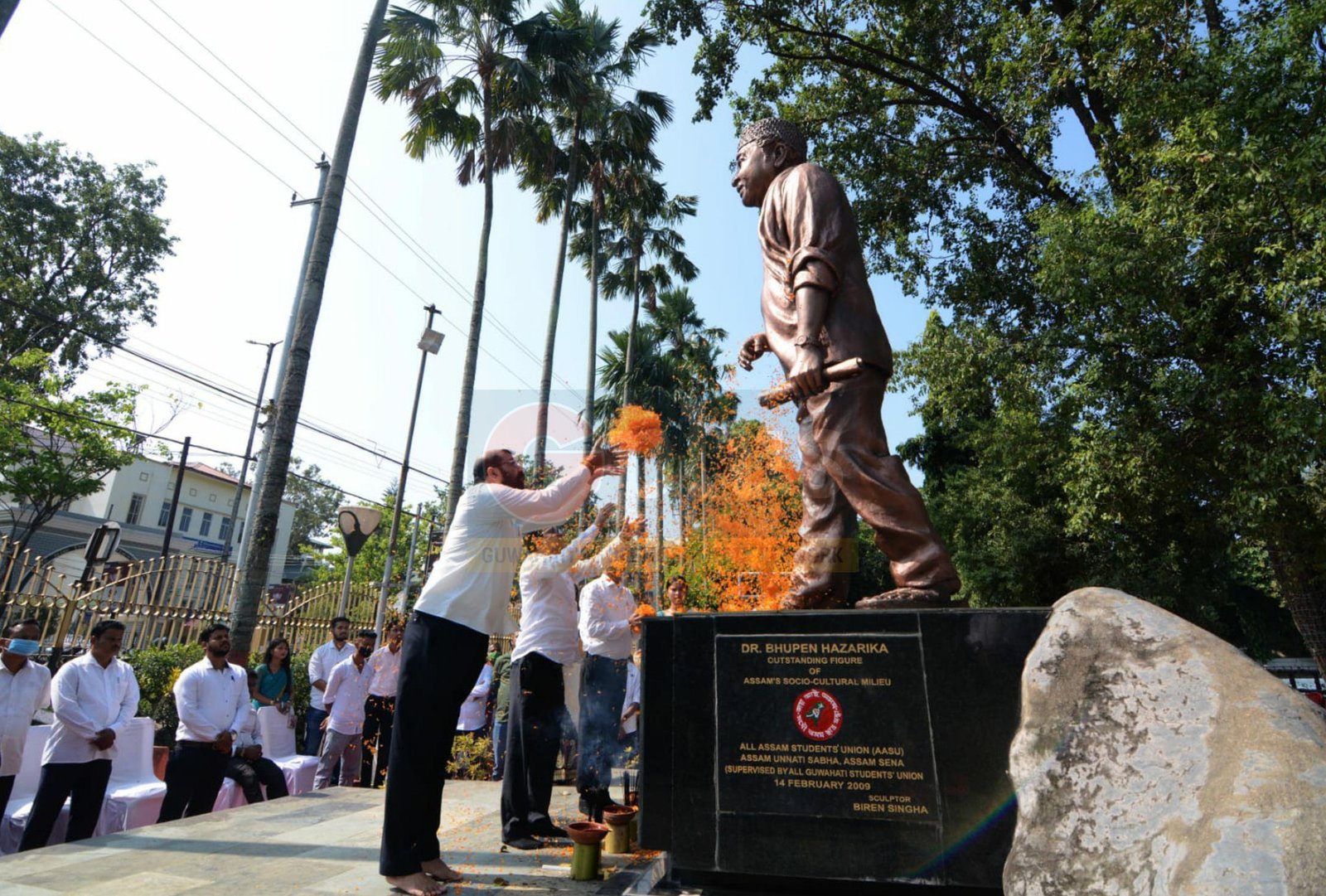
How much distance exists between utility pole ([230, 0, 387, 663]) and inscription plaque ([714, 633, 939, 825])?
688cm

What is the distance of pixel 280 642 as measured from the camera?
814 centimetres

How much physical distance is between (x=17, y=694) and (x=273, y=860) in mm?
3701

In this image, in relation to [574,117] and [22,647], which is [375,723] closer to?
[22,647]

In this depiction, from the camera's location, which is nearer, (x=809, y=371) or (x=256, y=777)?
(x=809, y=371)

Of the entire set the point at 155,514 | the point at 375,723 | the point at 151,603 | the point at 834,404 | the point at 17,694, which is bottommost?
the point at 375,723

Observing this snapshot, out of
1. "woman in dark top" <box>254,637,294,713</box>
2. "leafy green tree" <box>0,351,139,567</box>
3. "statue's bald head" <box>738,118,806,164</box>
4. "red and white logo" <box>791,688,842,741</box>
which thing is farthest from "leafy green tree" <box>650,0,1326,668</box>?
"leafy green tree" <box>0,351,139,567</box>

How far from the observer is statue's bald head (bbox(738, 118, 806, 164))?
178 inches

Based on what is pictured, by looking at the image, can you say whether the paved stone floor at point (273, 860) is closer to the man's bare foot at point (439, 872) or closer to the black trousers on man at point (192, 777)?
the man's bare foot at point (439, 872)

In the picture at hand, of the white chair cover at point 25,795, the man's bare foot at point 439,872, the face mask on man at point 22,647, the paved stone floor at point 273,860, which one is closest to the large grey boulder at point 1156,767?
the paved stone floor at point 273,860

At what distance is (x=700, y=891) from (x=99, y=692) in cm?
516

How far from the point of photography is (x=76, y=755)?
526 cm

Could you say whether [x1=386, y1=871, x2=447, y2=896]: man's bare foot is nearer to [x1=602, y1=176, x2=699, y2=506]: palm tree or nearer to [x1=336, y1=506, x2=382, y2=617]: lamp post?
[x1=336, y1=506, x2=382, y2=617]: lamp post

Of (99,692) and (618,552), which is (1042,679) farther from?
(99,692)

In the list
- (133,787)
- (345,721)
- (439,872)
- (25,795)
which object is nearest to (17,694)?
(25,795)
